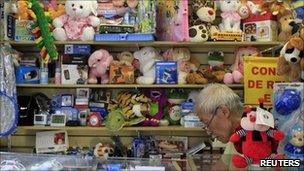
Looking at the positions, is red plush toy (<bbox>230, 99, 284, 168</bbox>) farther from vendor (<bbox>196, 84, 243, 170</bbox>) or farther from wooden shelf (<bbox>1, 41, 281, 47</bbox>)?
wooden shelf (<bbox>1, 41, 281, 47</bbox>)

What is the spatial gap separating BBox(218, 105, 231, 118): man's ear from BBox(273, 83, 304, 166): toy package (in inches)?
11.4

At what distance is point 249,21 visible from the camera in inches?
135

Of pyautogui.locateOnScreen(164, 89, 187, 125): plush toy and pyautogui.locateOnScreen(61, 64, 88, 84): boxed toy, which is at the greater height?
pyautogui.locateOnScreen(61, 64, 88, 84): boxed toy

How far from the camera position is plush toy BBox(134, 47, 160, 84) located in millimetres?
3381

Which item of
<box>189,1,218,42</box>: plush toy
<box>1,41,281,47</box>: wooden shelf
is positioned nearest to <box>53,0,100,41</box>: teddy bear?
<box>1,41,281,47</box>: wooden shelf

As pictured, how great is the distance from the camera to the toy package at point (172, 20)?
10.7ft

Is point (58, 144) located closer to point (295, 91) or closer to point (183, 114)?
point (183, 114)

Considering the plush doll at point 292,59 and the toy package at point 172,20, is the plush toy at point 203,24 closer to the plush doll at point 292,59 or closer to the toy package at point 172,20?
the toy package at point 172,20

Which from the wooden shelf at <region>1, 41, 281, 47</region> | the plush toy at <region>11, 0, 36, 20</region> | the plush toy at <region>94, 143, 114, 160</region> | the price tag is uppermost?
the plush toy at <region>11, 0, 36, 20</region>

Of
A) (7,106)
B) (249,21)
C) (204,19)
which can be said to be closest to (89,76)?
(7,106)

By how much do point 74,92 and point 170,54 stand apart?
2.98ft

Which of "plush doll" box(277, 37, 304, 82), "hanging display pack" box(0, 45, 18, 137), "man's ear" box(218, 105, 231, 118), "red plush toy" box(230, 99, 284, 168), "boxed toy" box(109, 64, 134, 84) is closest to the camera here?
"red plush toy" box(230, 99, 284, 168)

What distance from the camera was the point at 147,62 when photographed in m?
3.44

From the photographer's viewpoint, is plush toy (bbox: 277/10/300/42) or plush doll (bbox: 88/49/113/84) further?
plush doll (bbox: 88/49/113/84)
